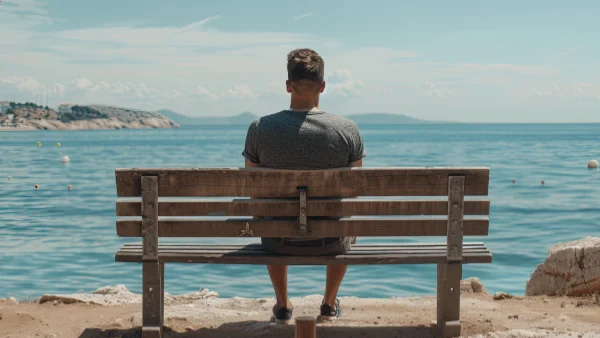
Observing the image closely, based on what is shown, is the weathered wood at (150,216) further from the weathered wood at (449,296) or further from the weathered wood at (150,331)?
the weathered wood at (449,296)

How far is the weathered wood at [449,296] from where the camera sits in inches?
201

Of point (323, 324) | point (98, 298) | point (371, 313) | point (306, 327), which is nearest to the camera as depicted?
point (306, 327)

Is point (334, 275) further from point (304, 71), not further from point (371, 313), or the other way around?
point (304, 71)

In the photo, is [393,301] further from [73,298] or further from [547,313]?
[73,298]

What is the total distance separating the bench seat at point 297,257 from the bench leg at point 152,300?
86 mm

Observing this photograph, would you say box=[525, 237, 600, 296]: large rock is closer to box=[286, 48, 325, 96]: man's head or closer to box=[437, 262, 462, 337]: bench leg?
box=[437, 262, 462, 337]: bench leg

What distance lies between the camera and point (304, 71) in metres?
5.08

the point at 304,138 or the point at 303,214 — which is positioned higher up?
the point at 304,138

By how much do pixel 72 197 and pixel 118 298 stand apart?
24.5 m

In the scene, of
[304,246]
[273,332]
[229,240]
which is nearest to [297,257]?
[304,246]

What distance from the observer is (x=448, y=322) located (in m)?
5.18

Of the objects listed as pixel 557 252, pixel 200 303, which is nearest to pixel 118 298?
pixel 200 303

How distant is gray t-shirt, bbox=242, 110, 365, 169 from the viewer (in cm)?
499

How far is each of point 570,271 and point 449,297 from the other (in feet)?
9.14
